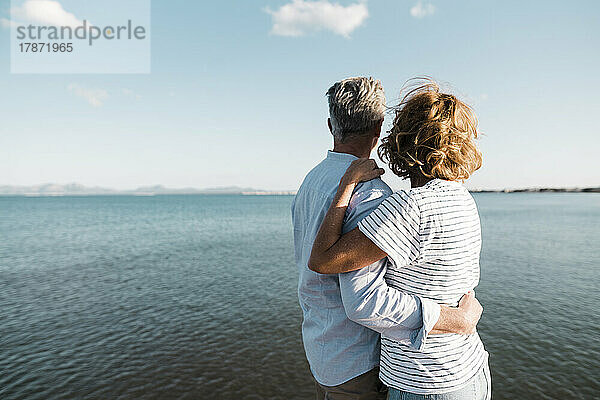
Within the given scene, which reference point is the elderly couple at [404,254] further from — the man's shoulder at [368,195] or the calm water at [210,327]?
the calm water at [210,327]

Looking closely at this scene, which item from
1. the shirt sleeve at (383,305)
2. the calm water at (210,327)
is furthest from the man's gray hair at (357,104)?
the calm water at (210,327)

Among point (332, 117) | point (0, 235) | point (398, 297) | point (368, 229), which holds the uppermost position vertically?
point (332, 117)

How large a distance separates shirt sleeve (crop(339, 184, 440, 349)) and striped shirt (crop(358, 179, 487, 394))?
0.06 meters

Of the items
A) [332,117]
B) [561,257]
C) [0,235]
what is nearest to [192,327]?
[332,117]

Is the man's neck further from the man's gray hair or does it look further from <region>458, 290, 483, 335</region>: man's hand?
<region>458, 290, 483, 335</region>: man's hand

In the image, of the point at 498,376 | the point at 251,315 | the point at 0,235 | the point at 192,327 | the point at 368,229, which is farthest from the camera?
the point at 0,235

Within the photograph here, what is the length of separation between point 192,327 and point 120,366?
7.61 ft

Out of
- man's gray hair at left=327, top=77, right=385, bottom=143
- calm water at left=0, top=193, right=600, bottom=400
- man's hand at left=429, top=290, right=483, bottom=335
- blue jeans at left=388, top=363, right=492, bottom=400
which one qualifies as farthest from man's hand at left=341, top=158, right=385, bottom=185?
calm water at left=0, top=193, right=600, bottom=400

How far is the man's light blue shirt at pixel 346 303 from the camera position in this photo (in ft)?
5.67

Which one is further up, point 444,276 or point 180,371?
point 444,276

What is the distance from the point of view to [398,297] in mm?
1737

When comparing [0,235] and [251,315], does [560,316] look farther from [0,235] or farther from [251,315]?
[0,235]

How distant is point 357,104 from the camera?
200 centimetres

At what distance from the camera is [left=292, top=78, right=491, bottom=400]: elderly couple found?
1696 mm
